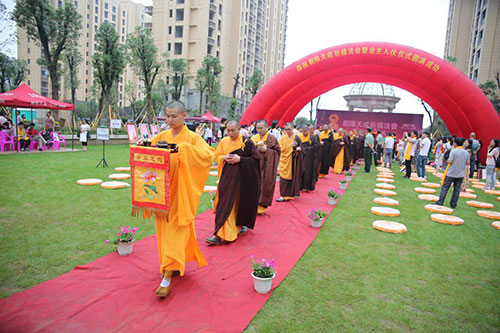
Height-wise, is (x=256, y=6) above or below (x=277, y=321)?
above

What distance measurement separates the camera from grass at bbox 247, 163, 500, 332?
2.73 meters

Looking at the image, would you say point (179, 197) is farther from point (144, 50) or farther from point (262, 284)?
point (144, 50)

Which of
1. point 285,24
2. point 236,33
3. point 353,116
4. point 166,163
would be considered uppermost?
point 285,24

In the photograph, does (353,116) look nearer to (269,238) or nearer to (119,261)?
(269,238)

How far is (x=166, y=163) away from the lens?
2.78m

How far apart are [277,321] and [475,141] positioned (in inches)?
526

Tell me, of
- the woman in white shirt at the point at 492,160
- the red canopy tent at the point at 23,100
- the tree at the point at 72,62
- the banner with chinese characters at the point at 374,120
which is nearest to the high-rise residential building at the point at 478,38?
the banner with chinese characters at the point at 374,120

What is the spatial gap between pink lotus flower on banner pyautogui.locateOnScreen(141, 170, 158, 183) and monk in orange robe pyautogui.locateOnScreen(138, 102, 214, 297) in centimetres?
17

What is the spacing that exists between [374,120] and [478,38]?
24563 millimetres

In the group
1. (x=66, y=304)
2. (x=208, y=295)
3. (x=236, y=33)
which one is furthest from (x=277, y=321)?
(x=236, y=33)

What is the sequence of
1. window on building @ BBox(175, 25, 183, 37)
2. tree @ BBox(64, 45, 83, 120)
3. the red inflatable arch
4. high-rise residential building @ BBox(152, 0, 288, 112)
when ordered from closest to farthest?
the red inflatable arch
tree @ BBox(64, 45, 83, 120)
high-rise residential building @ BBox(152, 0, 288, 112)
window on building @ BBox(175, 25, 183, 37)

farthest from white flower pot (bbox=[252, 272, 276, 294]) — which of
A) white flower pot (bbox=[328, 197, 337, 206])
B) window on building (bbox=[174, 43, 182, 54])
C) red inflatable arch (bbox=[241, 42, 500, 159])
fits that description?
window on building (bbox=[174, 43, 182, 54])

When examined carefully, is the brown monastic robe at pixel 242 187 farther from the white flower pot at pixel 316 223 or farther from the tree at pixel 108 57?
the tree at pixel 108 57

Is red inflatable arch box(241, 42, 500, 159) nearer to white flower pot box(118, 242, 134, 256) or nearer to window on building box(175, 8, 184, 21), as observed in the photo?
white flower pot box(118, 242, 134, 256)
